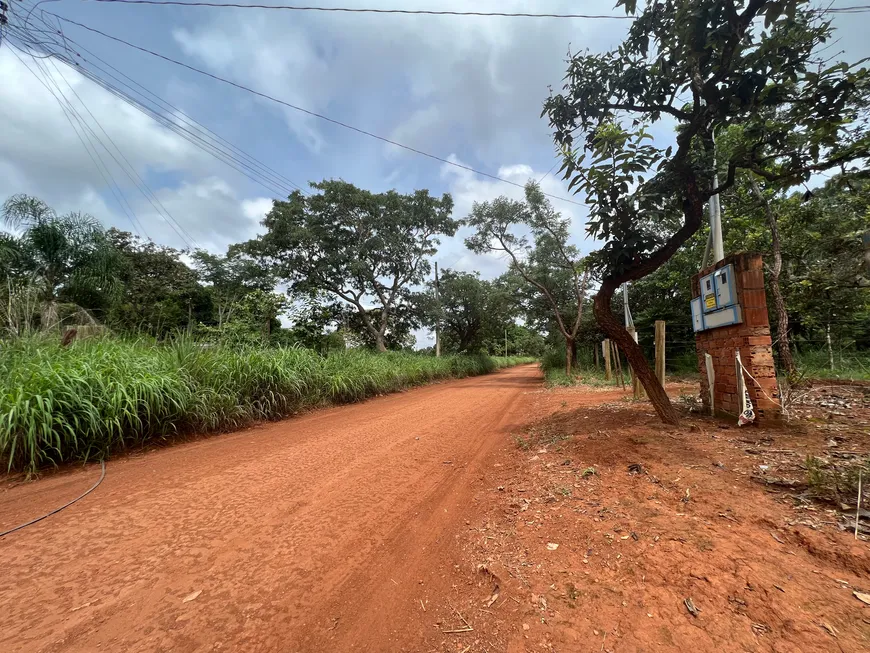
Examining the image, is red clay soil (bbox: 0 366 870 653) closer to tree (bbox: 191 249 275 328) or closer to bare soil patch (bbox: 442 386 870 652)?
bare soil patch (bbox: 442 386 870 652)


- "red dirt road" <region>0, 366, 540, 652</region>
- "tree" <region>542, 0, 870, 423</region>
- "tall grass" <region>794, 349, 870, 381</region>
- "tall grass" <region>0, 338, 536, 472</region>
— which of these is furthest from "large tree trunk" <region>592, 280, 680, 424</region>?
"tall grass" <region>0, 338, 536, 472</region>

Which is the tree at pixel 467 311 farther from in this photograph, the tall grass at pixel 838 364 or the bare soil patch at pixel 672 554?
the bare soil patch at pixel 672 554

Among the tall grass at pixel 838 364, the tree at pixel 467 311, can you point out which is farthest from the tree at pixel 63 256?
the tall grass at pixel 838 364

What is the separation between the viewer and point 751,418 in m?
3.48

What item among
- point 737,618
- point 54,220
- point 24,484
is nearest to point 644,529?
point 737,618

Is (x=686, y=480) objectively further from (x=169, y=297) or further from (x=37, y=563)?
(x=169, y=297)

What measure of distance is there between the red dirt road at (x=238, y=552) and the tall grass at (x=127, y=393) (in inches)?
16.9

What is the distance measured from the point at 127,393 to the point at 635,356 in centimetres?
587

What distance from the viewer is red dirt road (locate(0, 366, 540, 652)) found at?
5.08 ft

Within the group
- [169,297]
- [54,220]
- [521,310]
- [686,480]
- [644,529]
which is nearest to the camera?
[644,529]

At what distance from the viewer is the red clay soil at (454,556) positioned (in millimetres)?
1447

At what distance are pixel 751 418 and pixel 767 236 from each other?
325 inches

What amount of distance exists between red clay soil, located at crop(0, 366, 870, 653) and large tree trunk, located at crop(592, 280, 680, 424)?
1.84 ft

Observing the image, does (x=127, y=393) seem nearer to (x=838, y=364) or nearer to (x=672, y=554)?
(x=672, y=554)
